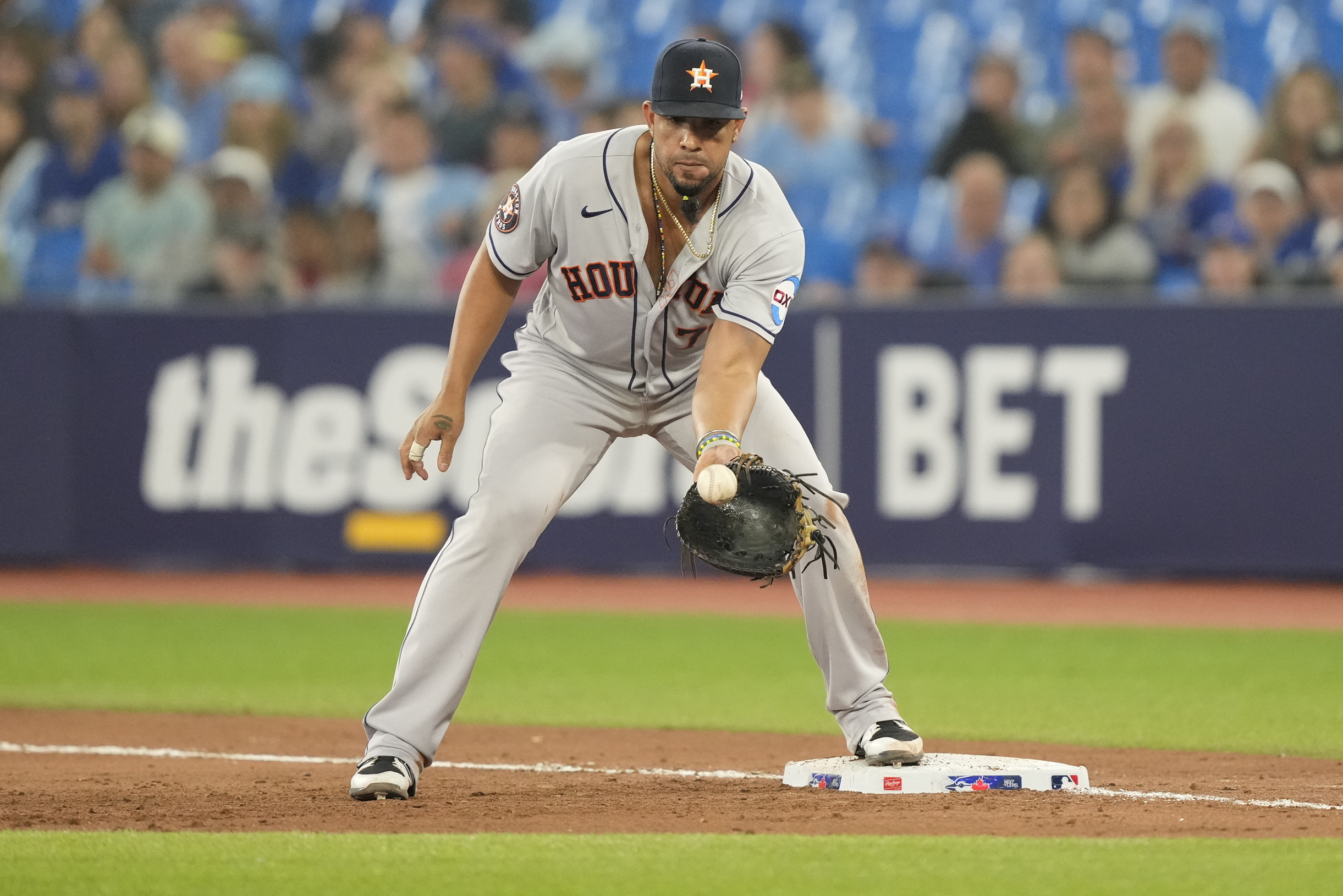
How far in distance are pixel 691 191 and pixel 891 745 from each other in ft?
5.44

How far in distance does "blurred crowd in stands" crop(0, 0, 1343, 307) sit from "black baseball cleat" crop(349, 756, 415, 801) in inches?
271

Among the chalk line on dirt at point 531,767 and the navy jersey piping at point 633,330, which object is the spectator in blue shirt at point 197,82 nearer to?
the chalk line on dirt at point 531,767

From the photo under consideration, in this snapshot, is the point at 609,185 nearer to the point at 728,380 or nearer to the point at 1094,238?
the point at 728,380

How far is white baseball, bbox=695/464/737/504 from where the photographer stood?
4.75 meters

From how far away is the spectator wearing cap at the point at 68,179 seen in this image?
1407 cm

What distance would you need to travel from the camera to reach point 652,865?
415 cm

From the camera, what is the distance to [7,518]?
12.2 metres

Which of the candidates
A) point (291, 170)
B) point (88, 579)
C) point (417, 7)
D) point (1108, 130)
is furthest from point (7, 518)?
point (1108, 130)

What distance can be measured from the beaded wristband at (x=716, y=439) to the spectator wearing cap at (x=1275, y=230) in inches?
279

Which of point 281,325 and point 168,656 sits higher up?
point 281,325

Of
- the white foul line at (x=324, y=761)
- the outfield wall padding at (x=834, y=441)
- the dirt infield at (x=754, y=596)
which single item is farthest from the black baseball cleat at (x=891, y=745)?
the outfield wall padding at (x=834, y=441)

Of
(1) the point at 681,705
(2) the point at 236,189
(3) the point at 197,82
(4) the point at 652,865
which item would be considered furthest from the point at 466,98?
(4) the point at 652,865

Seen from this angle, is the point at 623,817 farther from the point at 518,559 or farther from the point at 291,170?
the point at 291,170

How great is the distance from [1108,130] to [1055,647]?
14.2 ft
